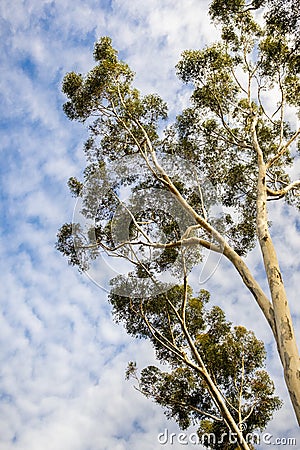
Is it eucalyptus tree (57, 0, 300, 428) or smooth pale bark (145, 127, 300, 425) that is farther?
eucalyptus tree (57, 0, 300, 428)

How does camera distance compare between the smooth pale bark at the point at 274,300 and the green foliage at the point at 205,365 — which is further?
the green foliage at the point at 205,365

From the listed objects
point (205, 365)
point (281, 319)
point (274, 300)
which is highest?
point (205, 365)

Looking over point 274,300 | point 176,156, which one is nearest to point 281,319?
point 274,300

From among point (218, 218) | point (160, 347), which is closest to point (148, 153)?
point (218, 218)

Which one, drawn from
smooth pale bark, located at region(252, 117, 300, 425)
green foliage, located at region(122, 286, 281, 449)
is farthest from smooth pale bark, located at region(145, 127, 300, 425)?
green foliage, located at region(122, 286, 281, 449)

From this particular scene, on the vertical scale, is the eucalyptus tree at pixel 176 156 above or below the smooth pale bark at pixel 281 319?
above

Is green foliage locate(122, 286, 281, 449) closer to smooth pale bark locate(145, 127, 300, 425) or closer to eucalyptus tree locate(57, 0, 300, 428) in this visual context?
eucalyptus tree locate(57, 0, 300, 428)

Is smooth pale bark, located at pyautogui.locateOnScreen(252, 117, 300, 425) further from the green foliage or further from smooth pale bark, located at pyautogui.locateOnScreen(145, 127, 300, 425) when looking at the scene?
the green foliage

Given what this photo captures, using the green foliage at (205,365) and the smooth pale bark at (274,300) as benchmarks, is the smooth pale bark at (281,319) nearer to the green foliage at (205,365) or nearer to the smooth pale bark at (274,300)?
the smooth pale bark at (274,300)

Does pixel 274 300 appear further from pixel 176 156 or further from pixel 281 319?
pixel 176 156

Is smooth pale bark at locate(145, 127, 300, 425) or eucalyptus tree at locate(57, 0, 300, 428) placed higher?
eucalyptus tree at locate(57, 0, 300, 428)

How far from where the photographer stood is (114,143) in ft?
32.4

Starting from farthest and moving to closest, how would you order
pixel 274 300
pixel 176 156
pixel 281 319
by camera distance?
pixel 176 156 → pixel 274 300 → pixel 281 319

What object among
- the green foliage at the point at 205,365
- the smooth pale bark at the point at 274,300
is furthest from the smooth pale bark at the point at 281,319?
the green foliage at the point at 205,365
